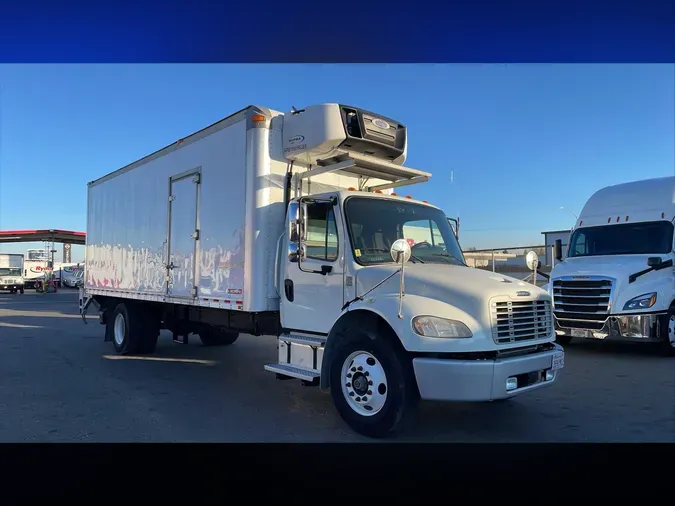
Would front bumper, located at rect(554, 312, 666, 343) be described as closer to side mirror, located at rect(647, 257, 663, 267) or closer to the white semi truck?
side mirror, located at rect(647, 257, 663, 267)

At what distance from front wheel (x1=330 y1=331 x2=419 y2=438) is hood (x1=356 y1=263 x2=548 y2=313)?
0.58m

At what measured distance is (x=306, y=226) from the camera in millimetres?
5723

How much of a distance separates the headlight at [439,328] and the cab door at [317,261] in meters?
1.17

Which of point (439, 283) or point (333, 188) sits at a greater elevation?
point (333, 188)

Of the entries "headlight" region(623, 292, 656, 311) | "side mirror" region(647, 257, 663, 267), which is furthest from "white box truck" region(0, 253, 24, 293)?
"side mirror" region(647, 257, 663, 267)

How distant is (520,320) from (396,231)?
1.78 metres

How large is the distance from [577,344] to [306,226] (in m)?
8.42

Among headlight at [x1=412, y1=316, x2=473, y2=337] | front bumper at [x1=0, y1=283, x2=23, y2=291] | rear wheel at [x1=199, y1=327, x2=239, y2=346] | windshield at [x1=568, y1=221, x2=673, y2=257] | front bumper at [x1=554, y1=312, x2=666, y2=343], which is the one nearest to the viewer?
headlight at [x1=412, y1=316, x2=473, y2=337]

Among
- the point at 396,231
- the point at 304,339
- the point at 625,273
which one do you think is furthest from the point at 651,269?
the point at 304,339

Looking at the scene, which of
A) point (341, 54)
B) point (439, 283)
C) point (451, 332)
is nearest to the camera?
point (451, 332)

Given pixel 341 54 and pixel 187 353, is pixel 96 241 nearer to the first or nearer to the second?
pixel 187 353

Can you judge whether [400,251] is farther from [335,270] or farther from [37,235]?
[37,235]

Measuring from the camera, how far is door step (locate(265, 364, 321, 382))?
5559mm
